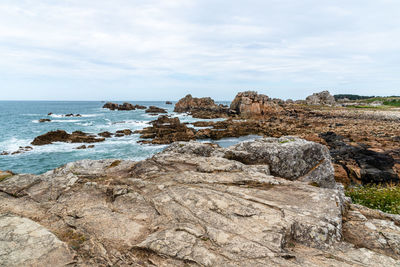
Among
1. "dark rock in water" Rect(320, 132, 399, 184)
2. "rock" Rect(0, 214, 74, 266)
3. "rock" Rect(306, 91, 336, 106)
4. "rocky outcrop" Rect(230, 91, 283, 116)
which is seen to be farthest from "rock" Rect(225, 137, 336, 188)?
"rock" Rect(306, 91, 336, 106)

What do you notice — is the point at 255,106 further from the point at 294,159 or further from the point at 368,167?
the point at 294,159

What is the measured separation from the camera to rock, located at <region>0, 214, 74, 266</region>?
4.46m

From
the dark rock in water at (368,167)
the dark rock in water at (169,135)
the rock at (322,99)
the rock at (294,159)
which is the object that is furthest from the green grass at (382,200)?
the rock at (322,99)

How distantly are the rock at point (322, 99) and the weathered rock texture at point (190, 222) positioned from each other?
145m

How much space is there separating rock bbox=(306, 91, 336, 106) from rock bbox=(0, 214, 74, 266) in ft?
493

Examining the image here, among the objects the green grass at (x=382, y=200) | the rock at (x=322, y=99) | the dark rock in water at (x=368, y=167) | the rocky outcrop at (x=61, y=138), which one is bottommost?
the rocky outcrop at (x=61, y=138)

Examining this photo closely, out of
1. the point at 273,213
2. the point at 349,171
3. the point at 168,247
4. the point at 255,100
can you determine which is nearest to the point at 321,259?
the point at 273,213

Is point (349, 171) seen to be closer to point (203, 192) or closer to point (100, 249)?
point (203, 192)

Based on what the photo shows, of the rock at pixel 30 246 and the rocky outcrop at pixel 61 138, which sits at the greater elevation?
the rock at pixel 30 246

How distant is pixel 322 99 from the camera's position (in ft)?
452

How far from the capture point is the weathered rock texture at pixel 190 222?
4855 millimetres

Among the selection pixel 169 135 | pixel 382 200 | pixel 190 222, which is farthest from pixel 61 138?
pixel 382 200

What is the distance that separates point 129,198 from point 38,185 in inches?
146

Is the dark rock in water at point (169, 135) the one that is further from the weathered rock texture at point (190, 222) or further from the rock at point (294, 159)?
the weathered rock texture at point (190, 222)
